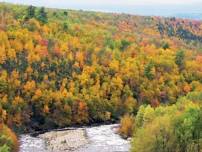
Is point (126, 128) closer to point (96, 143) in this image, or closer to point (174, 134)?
point (96, 143)

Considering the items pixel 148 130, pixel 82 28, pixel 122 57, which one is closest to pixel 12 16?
pixel 82 28

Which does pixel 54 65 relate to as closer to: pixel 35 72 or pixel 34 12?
pixel 35 72

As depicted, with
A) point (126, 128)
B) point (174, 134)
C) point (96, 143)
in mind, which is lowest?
point (96, 143)

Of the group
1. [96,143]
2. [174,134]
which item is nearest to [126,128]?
[96,143]

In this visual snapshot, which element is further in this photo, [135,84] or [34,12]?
[34,12]

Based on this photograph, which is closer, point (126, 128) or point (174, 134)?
point (174, 134)

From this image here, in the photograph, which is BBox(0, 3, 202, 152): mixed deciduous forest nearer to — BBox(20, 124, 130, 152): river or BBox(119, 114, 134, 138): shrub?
BBox(119, 114, 134, 138): shrub

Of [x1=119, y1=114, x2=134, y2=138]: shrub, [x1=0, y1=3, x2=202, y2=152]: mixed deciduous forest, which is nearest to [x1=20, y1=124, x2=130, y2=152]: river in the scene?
[x1=119, y1=114, x2=134, y2=138]: shrub
